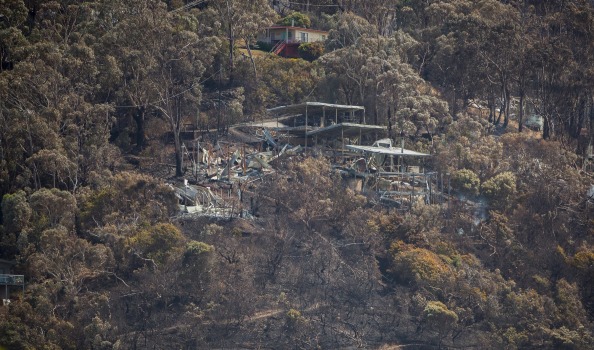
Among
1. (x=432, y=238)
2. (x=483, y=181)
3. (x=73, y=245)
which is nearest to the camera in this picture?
(x=73, y=245)

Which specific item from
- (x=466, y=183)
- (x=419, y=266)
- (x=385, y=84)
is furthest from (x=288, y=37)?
(x=419, y=266)

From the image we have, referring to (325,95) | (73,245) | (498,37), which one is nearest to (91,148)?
(73,245)

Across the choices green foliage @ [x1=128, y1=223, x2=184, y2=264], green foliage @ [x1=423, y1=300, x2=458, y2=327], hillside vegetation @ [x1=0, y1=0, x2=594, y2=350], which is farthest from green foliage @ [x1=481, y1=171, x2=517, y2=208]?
green foliage @ [x1=128, y1=223, x2=184, y2=264]

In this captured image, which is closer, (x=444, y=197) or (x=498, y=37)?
(x=444, y=197)

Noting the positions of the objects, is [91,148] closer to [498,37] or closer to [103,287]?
[103,287]

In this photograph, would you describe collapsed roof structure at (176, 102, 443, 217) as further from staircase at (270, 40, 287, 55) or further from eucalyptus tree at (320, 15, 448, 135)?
staircase at (270, 40, 287, 55)

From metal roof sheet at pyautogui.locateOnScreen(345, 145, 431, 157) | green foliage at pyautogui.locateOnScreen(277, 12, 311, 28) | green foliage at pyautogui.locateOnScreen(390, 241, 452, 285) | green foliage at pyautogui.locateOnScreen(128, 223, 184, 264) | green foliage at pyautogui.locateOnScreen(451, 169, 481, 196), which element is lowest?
green foliage at pyautogui.locateOnScreen(390, 241, 452, 285)

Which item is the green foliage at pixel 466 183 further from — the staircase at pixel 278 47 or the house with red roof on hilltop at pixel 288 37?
the house with red roof on hilltop at pixel 288 37
